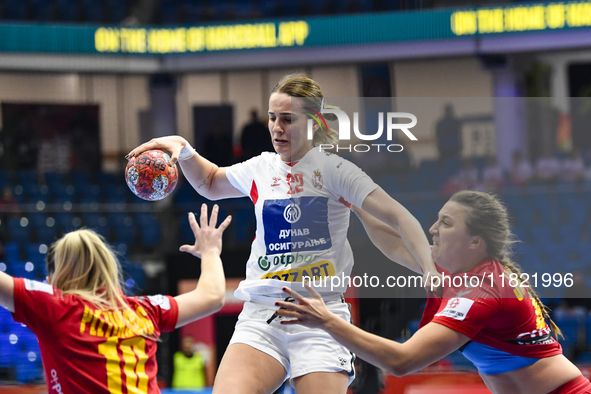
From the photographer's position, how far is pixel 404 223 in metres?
3.16

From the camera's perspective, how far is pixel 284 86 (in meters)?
3.33

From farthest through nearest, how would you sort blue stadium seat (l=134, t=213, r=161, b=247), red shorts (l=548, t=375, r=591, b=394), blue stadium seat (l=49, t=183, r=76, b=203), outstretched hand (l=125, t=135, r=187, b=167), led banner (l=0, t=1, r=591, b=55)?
blue stadium seat (l=49, t=183, r=76, b=203)
led banner (l=0, t=1, r=591, b=55)
blue stadium seat (l=134, t=213, r=161, b=247)
outstretched hand (l=125, t=135, r=187, b=167)
red shorts (l=548, t=375, r=591, b=394)

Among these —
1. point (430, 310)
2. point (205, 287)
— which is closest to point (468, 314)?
point (430, 310)

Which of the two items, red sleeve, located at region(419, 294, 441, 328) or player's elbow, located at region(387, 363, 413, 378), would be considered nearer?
player's elbow, located at region(387, 363, 413, 378)

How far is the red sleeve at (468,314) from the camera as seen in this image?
2.67 metres

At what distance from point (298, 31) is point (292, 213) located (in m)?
10.5

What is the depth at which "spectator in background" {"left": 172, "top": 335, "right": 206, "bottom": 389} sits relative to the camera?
32.2 feet

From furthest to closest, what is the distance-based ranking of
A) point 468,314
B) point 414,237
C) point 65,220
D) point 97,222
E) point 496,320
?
point 97,222 < point 65,220 < point 414,237 < point 496,320 < point 468,314

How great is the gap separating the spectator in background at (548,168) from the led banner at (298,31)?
9180mm

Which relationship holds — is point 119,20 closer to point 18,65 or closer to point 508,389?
point 18,65

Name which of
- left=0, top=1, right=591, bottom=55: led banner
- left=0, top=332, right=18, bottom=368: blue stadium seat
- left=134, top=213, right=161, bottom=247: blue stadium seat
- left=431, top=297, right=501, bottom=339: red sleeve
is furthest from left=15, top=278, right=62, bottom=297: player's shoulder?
left=0, top=1, right=591, bottom=55: led banner

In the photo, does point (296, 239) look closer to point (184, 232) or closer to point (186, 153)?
point (186, 153)

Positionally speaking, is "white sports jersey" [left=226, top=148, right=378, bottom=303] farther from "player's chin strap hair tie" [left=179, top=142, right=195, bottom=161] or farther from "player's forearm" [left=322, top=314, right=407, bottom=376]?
"player's forearm" [left=322, top=314, right=407, bottom=376]

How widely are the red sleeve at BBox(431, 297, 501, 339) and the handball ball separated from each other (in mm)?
1581
